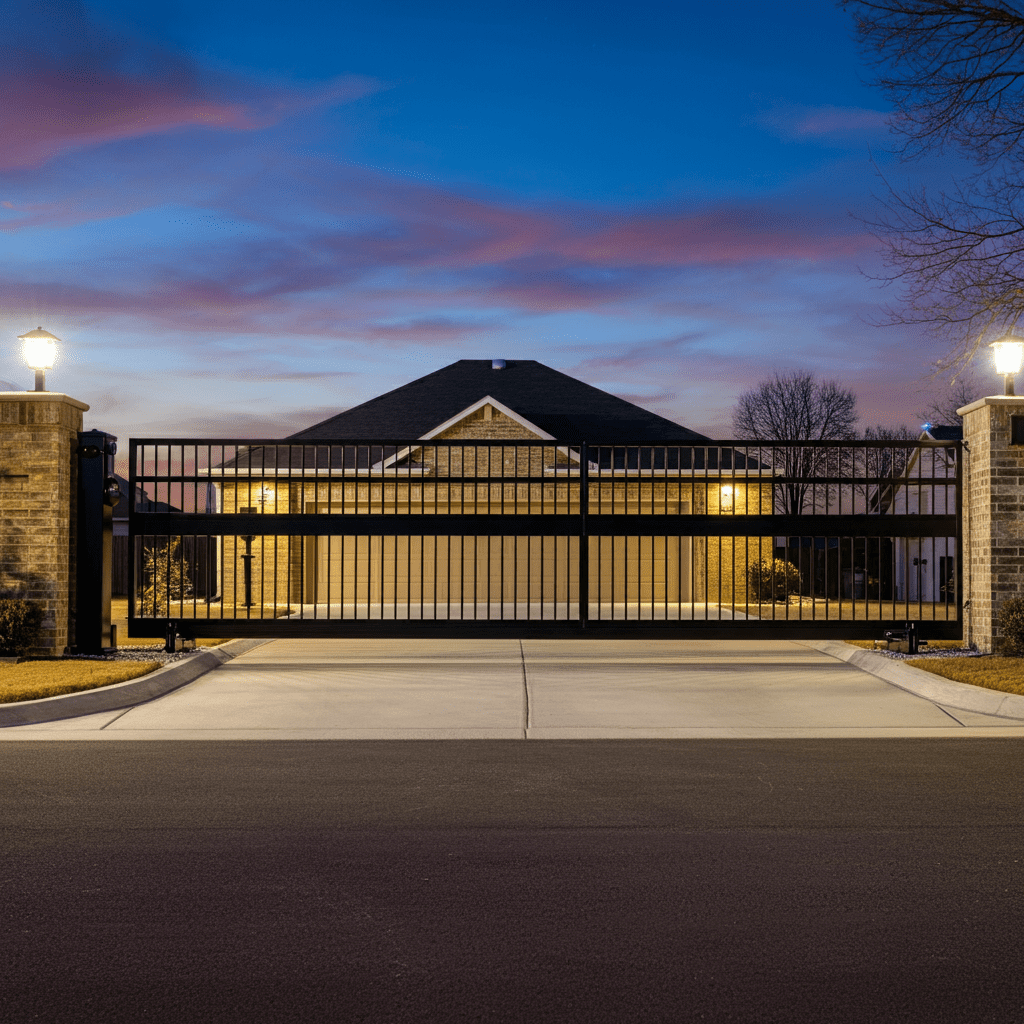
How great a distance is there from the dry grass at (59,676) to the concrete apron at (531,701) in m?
0.58

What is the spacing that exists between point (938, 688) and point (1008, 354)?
203 inches

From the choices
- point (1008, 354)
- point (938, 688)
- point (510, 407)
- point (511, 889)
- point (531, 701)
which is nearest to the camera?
point (511, 889)

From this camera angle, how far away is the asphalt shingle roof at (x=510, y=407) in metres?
26.3

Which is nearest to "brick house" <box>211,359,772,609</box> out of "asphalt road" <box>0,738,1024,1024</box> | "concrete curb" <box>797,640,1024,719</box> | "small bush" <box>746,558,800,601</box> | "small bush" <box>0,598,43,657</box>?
"small bush" <box>746,558,800,601</box>

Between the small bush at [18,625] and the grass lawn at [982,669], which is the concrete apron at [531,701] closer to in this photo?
the grass lawn at [982,669]

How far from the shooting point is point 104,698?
987 centimetres

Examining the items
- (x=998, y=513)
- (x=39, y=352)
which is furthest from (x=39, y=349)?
(x=998, y=513)

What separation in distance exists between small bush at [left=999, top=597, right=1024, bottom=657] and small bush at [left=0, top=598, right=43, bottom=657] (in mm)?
12187

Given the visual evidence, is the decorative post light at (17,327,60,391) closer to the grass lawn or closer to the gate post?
the gate post

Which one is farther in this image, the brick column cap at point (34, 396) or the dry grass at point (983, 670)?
the brick column cap at point (34, 396)

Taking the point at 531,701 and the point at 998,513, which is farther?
the point at 998,513

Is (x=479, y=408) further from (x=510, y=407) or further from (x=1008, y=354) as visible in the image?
(x=1008, y=354)

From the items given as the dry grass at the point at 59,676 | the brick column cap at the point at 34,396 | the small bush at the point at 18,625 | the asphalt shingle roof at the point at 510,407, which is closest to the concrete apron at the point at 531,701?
the dry grass at the point at 59,676

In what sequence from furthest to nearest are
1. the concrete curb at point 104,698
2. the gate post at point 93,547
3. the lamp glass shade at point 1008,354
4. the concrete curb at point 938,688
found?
the lamp glass shade at point 1008,354
the gate post at point 93,547
the concrete curb at point 938,688
the concrete curb at point 104,698
